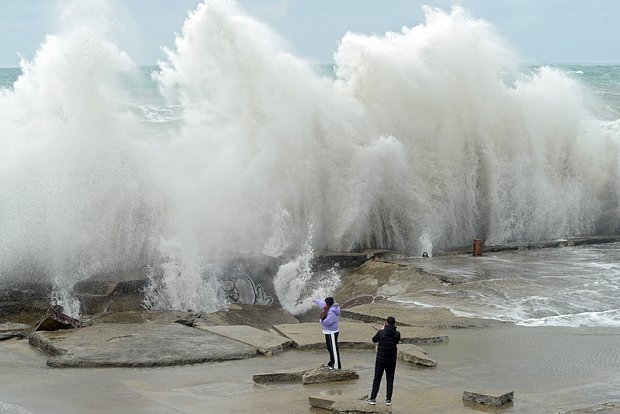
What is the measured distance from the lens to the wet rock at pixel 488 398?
340 inches

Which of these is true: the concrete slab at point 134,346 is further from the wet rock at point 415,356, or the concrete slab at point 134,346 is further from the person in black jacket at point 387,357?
the person in black jacket at point 387,357

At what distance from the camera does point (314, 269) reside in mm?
16266

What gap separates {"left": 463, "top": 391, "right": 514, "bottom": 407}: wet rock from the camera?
8.65 m

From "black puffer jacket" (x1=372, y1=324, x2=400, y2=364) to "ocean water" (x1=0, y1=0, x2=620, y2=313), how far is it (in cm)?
625

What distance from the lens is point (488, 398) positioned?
28.5ft

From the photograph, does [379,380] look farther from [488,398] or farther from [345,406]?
[488,398]

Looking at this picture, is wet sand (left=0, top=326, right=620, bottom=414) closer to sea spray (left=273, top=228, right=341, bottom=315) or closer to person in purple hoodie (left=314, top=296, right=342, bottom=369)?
person in purple hoodie (left=314, top=296, right=342, bottom=369)

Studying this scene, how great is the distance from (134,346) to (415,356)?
337 cm

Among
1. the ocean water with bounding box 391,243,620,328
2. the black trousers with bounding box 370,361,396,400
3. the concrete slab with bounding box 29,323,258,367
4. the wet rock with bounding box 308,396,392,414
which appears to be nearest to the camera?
the wet rock with bounding box 308,396,392,414

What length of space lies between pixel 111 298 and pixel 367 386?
5808 millimetres

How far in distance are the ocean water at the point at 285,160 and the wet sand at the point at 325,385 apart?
13.5 feet

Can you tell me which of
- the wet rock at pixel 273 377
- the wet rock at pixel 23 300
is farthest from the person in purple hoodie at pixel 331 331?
the wet rock at pixel 23 300

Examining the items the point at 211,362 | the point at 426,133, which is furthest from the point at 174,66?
the point at 211,362

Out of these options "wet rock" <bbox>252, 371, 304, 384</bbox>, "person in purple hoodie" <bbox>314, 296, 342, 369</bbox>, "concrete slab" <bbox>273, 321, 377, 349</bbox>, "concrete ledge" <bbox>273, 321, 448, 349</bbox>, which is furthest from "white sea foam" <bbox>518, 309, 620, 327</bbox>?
"wet rock" <bbox>252, 371, 304, 384</bbox>
